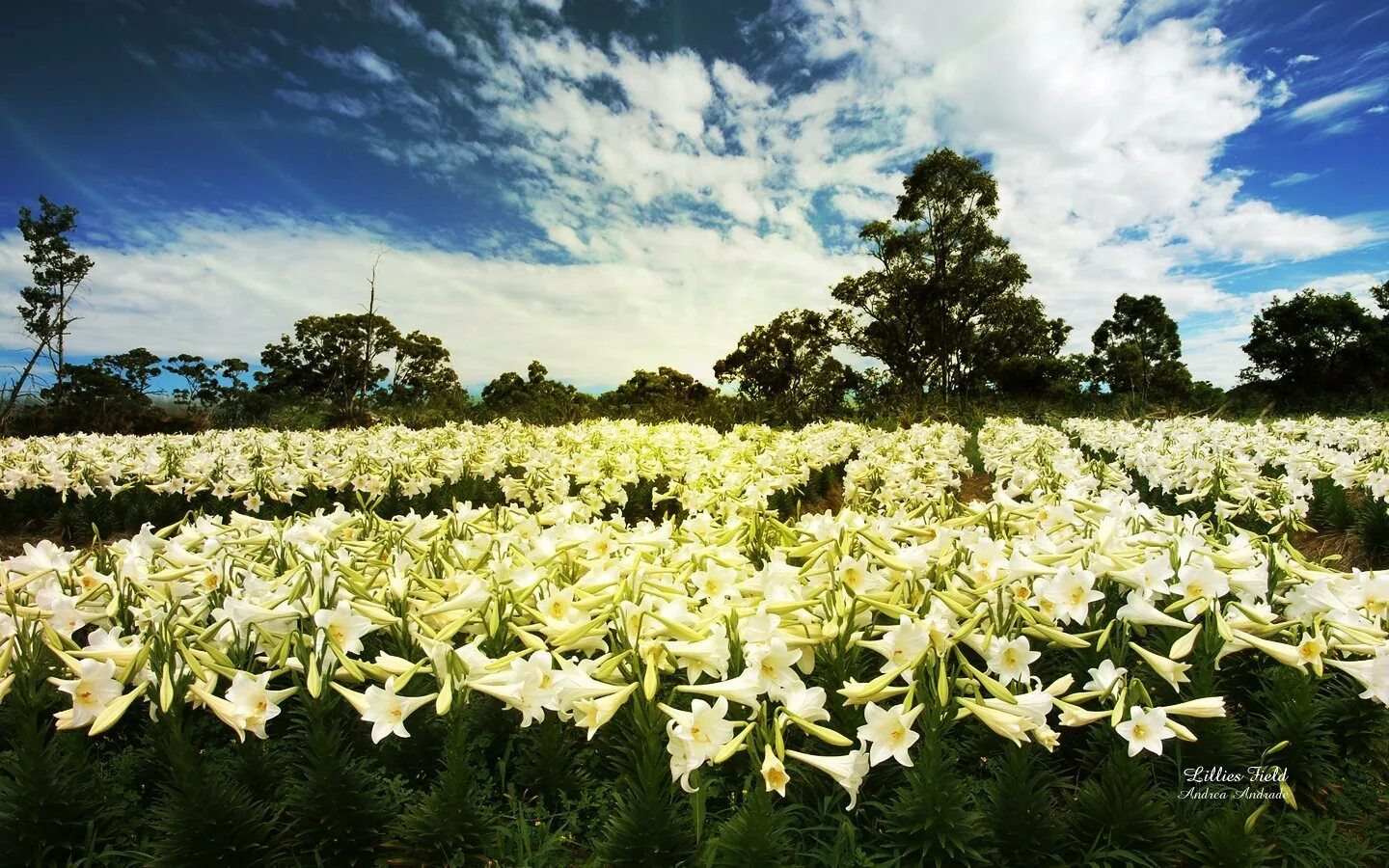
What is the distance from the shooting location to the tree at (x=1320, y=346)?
32.3m

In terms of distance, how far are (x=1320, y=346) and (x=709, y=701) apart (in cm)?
4486

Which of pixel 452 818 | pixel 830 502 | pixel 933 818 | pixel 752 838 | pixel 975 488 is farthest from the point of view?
pixel 975 488

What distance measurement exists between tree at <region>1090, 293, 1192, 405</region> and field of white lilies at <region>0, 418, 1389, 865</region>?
149ft

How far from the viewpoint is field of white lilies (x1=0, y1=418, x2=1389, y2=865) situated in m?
1.86

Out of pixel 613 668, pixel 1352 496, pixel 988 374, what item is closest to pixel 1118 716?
pixel 613 668

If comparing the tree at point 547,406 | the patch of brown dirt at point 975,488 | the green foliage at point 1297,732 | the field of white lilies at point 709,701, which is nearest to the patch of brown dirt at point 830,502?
the patch of brown dirt at point 975,488

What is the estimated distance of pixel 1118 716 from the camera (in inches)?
72.5

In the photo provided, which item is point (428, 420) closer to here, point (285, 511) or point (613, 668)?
point (285, 511)

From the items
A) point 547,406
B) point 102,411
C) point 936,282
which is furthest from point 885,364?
point 102,411

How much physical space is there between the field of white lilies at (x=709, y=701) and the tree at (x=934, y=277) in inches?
1120

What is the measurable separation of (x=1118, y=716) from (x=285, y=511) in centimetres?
761

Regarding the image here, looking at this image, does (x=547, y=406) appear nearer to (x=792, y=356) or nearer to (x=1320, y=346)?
(x=792, y=356)

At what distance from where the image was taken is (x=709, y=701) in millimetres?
2078

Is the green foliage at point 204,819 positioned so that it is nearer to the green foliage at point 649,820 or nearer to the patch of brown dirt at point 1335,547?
the green foliage at point 649,820
